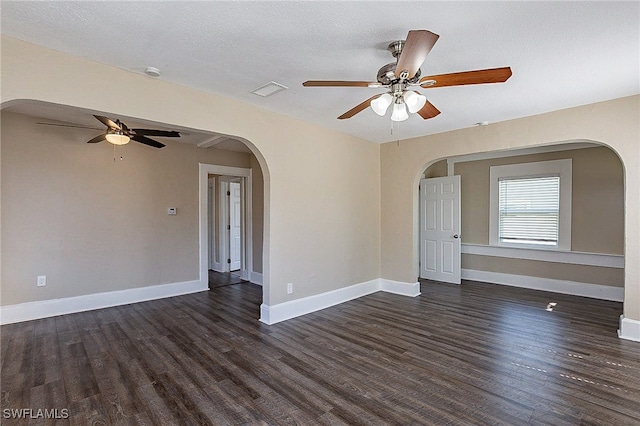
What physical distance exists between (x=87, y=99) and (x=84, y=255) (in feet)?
9.00

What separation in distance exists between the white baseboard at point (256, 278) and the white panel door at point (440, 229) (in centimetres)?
324

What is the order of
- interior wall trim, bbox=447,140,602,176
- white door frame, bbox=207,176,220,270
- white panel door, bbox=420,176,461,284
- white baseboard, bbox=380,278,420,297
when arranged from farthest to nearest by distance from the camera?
white door frame, bbox=207,176,220,270 → white panel door, bbox=420,176,461,284 → white baseboard, bbox=380,278,420,297 → interior wall trim, bbox=447,140,602,176

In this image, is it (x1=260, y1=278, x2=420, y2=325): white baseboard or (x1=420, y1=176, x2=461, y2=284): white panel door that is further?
(x1=420, y1=176, x2=461, y2=284): white panel door

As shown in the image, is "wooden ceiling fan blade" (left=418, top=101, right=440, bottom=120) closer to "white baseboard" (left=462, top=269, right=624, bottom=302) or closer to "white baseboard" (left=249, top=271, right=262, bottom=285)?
"white baseboard" (left=249, top=271, right=262, bottom=285)

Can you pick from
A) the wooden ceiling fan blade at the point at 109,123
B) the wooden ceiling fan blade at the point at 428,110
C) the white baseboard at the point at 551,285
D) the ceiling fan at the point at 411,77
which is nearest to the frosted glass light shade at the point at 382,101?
the ceiling fan at the point at 411,77

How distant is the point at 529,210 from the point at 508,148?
6.75 feet

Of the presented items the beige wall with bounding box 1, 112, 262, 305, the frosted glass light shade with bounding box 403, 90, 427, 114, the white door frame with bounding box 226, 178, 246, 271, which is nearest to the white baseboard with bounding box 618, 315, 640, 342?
the frosted glass light shade with bounding box 403, 90, 427, 114

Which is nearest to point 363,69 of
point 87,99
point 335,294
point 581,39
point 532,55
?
point 532,55

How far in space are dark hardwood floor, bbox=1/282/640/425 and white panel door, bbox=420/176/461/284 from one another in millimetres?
1620

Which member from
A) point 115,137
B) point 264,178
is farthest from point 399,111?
point 115,137

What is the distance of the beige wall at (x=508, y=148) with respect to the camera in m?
3.25

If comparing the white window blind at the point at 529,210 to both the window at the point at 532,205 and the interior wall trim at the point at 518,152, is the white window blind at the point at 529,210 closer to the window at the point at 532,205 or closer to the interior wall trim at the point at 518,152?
the window at the point at 532,205

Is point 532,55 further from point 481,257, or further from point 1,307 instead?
point 1,307

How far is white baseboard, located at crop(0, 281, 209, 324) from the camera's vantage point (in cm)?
378
